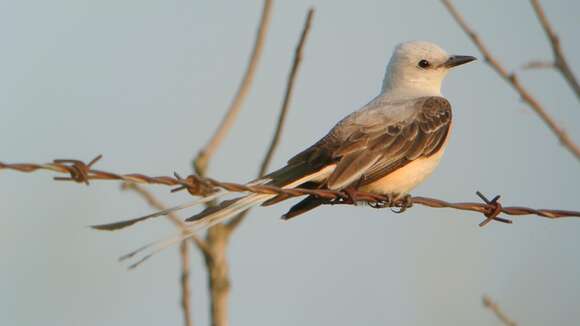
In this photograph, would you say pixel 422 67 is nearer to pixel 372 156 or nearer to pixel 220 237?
pixel 372 156

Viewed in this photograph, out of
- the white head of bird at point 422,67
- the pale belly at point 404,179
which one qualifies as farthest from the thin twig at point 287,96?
the white head of bird at point 422,67

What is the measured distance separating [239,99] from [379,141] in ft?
3.78

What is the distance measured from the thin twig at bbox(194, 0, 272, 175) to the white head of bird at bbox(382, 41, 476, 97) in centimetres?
207

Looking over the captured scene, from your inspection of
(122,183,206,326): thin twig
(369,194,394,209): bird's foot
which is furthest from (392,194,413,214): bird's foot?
(122,183,206,326): thin twig

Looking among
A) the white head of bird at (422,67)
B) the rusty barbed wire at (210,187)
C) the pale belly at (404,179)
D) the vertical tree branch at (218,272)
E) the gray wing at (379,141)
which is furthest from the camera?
the white head of bird at (422,67)

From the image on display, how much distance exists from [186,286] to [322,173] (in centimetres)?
128

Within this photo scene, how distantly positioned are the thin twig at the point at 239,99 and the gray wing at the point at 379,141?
0.70m

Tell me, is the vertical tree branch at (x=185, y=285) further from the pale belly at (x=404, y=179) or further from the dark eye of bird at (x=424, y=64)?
the dark eye of bird at (x=424, y=64)

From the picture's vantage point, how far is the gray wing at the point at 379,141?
230 inches

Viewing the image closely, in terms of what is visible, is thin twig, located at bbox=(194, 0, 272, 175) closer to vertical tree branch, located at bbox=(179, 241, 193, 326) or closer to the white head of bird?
vertical tree branch, located at bbox=(179, 241, 193, 326)

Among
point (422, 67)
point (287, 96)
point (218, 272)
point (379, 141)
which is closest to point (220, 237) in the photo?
point (218, 272)

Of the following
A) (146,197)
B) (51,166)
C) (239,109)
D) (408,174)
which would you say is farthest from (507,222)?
(51,166)

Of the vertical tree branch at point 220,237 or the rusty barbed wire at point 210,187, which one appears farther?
the vertical tree branch at point 220,237

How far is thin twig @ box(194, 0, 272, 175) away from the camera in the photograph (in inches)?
201
